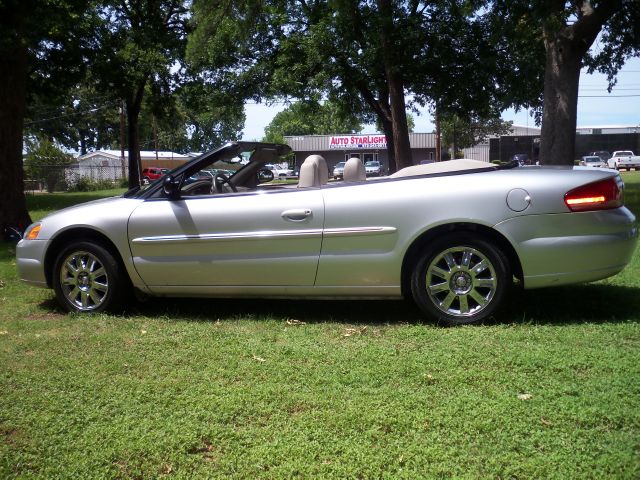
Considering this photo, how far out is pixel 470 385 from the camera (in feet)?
11.7

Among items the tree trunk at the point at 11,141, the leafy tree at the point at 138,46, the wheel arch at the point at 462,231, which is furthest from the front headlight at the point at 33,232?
the leafy tree at the point at 138,46

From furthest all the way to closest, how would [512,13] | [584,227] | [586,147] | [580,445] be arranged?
[586,147]
[512,13]
[584,227]
[580,445]

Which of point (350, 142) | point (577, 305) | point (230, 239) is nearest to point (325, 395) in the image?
point (230, 239)

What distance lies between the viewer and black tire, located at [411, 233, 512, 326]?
4.62 metres

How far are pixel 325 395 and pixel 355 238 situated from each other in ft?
5.20

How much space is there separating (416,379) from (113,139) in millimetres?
90717

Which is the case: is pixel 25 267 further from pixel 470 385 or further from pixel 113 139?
pixel 113 139

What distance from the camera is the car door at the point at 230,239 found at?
192 inches

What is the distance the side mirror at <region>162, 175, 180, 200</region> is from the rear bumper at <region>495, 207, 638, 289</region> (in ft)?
8.64

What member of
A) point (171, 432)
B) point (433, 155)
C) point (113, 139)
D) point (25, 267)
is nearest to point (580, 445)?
point (171, 432)

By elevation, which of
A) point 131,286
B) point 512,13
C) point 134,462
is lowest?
point 134,462

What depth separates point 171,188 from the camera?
5.24 m

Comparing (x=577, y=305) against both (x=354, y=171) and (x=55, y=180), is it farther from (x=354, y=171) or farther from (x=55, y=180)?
(x=55, y=180)

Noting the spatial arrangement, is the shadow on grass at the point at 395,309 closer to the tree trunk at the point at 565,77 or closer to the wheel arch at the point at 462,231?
the wheel arch at the point at 462,231
